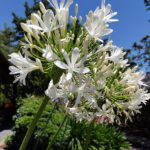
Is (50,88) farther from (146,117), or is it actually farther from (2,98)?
(2,98)

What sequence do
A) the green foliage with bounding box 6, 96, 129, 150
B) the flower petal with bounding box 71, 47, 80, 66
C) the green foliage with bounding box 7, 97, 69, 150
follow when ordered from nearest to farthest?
the flower petal with bounding box 71, 47, 80, 66 → the green foliage with bounding box 6, 96, 129, 150 → the green foliage with bounding box 7, 97, 69, 150

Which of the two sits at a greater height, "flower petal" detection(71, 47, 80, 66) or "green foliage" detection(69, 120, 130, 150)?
"green foliage" detection(69, 120, 130, 150)

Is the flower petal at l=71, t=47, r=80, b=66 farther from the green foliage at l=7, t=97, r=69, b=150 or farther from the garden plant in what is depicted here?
the green foliage at l=7, t=97, r=69, b=150

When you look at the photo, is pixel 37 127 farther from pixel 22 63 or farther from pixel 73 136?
pixel 22 63

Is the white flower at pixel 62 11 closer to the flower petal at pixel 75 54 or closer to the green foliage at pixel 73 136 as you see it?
the flower petal at pixel 75 54

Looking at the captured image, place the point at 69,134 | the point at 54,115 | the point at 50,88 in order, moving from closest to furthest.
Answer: the point at 50,88 < the point at 69,134 < the point at 54,115

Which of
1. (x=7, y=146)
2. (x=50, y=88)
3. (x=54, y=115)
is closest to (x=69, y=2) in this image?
(x=50, y=88)

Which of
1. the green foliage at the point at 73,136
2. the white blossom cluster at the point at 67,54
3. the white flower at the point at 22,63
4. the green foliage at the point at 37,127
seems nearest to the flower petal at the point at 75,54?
the white blossom cluster at the point at 67,54

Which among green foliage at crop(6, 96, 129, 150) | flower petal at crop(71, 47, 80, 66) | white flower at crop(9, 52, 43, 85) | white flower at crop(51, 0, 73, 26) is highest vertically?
green foliage at crop(6, 96, 129, 150)

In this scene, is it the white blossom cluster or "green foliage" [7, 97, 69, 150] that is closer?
the white blossom cluster

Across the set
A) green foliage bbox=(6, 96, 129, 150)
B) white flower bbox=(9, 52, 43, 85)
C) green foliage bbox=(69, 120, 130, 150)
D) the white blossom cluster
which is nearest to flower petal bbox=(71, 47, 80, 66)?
the white blossom cluster

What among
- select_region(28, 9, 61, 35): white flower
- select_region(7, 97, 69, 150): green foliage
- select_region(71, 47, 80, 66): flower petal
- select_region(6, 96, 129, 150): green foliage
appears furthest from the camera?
select_region(7, 97, 69, 150): green foliage
